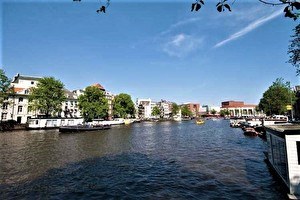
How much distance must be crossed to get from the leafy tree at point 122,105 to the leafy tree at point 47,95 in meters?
50.4

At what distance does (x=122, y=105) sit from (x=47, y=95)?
6142 cm

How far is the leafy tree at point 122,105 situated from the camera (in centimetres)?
12850

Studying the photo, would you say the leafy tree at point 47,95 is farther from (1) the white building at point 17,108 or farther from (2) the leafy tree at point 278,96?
(2) the leafy tree at point 278,96

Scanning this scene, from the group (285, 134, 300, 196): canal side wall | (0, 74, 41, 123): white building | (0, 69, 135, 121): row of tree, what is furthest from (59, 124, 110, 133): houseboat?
(285, 134, 300, 196): canal side wall

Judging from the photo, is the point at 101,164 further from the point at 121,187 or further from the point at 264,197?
the point at 264,197

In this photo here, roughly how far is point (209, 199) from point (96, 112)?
8628 centimetres

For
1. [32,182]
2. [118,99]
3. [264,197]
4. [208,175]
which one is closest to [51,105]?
[118,99]

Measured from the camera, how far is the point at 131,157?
87.9 feet

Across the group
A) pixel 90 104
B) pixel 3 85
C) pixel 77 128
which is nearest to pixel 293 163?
pixel 77 128

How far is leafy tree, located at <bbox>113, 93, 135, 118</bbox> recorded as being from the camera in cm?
12850

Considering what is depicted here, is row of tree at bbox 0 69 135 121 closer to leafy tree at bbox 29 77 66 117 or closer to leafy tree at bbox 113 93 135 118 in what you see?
leafy tree at bbox 29 77 66 117

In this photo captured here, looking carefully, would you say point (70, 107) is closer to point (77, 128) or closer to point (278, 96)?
point (77, 128)

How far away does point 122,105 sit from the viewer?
135 m

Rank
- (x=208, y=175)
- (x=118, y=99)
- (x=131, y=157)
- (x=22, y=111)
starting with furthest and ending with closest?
(x=118, y=99) → (x=22, y=111) → (x=131, y=157) → (x=208, y=175)
